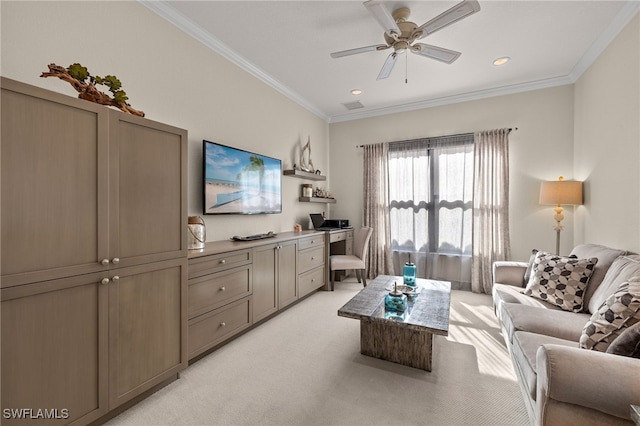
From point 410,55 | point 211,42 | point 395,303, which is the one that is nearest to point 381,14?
point 410,55

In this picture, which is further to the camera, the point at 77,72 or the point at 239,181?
the point at 239,181

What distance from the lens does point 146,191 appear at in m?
1.68

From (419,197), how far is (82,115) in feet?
13.6

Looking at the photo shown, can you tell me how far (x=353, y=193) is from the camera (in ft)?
16.3

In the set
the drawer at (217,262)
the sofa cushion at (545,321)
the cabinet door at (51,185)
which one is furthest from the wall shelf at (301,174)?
the sofa cushion at (545,321)

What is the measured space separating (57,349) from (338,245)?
367cm

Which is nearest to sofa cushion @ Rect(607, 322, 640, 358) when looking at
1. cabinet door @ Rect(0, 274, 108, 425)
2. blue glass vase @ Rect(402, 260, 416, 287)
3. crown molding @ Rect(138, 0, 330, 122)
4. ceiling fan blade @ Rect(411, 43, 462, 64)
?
blue glass vase @ Rect(402, 260, 416, 287)

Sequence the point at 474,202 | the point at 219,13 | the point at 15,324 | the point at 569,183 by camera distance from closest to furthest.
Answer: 1. the point at 15,324
2. the point at 219,13
3. the point at 569,183
4. the point at 474,202

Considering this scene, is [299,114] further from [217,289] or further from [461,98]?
[217,289]

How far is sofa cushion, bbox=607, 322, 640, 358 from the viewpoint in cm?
116

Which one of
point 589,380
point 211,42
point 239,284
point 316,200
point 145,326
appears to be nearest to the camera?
point 589,380

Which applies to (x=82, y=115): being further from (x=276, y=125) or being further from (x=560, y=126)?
(x=560, y=126)

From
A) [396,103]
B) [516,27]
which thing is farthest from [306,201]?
[516,27]

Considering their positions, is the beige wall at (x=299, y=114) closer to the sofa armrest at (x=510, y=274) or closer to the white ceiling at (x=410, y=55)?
the white ceiling at (x=410, y=55)
